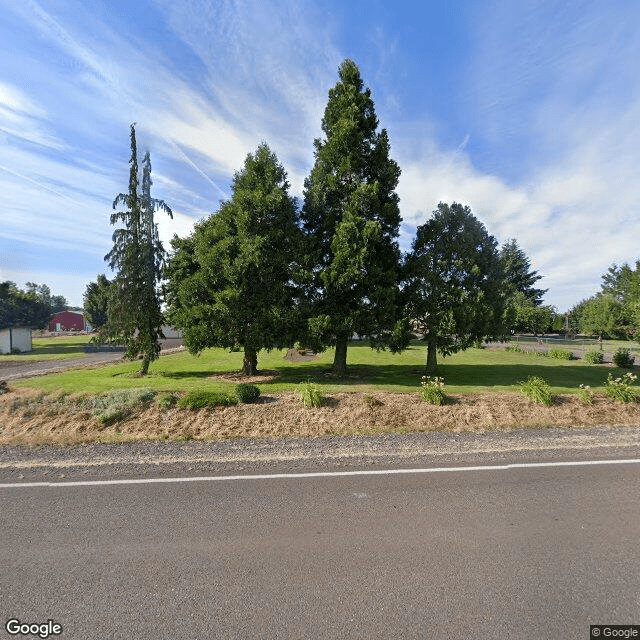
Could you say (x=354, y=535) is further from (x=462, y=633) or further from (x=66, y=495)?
(x=66, y=495)

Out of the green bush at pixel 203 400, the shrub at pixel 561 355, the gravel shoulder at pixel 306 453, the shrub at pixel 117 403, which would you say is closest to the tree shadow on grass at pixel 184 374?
the shrub at pixel 117 403

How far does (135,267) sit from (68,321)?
92155 mm

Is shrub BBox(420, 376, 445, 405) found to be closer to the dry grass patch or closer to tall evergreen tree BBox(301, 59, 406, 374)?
the dry grass patch

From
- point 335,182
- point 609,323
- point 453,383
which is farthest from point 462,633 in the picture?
point 609,323

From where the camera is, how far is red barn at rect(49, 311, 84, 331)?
90.6m

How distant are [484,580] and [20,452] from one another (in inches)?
418

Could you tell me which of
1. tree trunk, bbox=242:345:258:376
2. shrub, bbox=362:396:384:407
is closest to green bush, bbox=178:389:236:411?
shrub, bbox=362:396:384:407

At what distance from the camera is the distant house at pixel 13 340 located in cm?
3922

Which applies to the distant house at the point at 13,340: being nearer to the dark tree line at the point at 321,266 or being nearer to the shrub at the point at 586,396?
the dark tree line at the point at 321,266

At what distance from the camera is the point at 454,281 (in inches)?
695

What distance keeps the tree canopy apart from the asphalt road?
10.4 meters

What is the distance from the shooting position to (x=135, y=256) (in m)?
17.2

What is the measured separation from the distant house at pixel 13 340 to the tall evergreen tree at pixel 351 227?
39.7 m
